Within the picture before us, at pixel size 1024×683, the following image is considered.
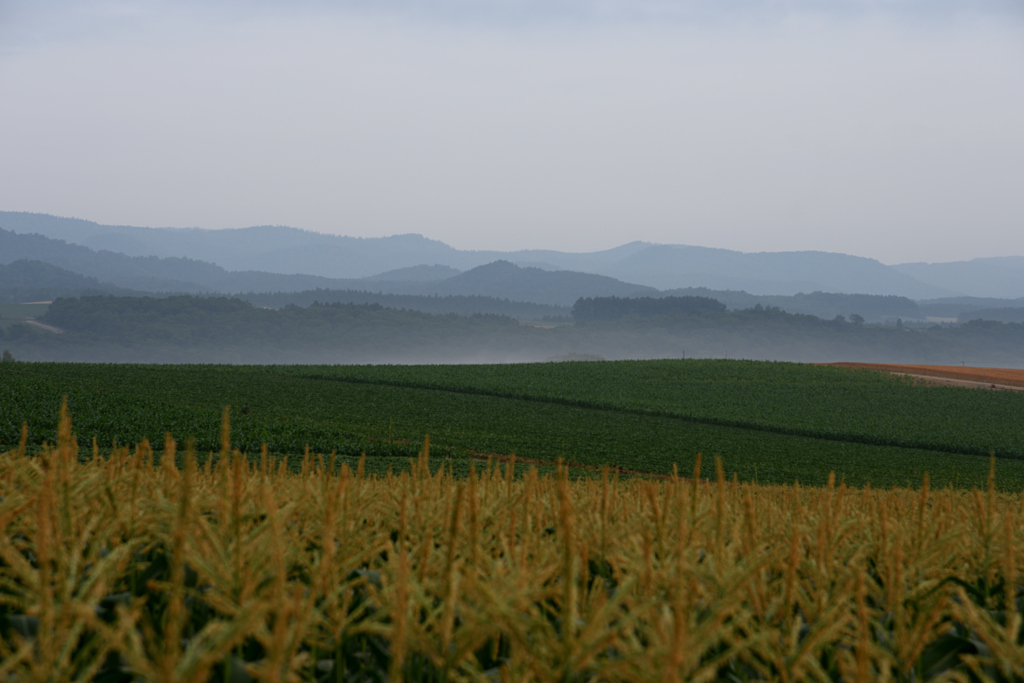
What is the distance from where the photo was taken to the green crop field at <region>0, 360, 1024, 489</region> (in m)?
38.3

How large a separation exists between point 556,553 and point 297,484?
3157mm

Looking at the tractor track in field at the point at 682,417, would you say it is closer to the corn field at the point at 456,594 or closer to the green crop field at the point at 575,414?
the green crop field at the point at 575,414

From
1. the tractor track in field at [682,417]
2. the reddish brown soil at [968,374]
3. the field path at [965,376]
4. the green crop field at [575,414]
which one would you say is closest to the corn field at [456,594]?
the green crop field at [575,414]

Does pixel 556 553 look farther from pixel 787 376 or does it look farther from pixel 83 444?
pixel 787 376

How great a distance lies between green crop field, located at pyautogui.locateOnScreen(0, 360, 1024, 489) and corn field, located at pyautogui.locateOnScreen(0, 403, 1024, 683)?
1722 cm

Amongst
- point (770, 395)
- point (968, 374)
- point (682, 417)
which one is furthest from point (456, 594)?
point (968, 374)

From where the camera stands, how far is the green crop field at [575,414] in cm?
3831

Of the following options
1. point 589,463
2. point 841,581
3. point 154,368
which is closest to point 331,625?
point 841,581

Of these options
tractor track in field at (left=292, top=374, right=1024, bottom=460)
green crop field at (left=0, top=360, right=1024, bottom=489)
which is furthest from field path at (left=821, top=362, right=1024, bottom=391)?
tractor track in field at (left=292, top=374, right=1024, bottom=460)

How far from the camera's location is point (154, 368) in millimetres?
68750

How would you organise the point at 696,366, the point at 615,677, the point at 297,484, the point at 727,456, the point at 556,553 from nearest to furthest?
the point at 615,677 → the point at 556,553 → the point at 297,484 → the point at 727,456 → the point at 696,366

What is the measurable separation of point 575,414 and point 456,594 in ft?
183

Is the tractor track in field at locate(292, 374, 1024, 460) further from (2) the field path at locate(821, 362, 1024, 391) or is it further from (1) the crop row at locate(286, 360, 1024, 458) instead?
(2) the field path at locate(821, 362, 1024, 391)

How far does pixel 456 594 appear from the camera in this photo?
3684 millimetres
